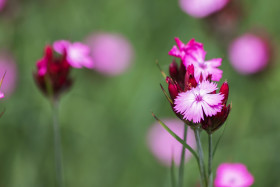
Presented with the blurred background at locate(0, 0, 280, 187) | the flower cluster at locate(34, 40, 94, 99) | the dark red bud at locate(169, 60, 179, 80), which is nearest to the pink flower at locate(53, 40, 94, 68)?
the flower cluster at locate(34, 40, 94, 99)

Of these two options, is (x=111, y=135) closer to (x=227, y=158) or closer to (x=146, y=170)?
(x=146, y=170)

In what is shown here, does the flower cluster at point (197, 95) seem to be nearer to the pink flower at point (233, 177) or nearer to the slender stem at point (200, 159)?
the slender stem at point (200, 159)

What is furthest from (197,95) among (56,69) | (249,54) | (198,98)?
(249,54)

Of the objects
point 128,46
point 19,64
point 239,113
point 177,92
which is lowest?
point 177,92

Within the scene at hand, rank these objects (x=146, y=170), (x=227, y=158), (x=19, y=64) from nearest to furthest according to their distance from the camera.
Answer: (x=227, y=158)
(x=146, y=170)
(x=19, y=64)

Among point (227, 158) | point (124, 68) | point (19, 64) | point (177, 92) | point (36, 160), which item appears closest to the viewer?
point (177, 92)

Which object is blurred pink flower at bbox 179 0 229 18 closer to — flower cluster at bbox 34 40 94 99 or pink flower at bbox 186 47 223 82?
flower cluster at bbox 34 40 94 99

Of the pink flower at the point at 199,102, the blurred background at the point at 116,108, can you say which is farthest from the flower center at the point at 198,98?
the blurred background at the point at 116,108

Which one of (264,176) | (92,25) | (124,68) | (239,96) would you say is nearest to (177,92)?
(264,176)
